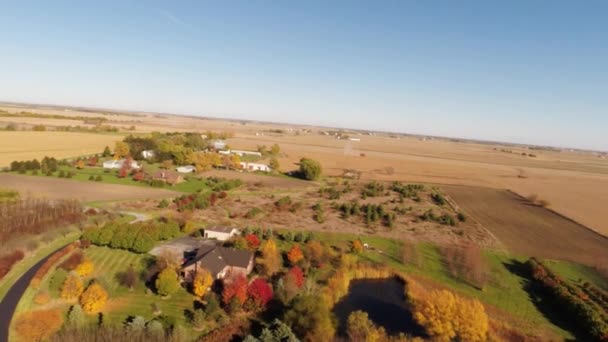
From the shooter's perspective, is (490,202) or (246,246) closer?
(246,246)

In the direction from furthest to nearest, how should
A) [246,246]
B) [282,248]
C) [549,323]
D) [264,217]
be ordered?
[264,217], [282,248], [246,246], [549,323]

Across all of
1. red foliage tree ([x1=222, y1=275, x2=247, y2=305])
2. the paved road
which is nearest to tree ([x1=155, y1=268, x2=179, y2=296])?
red foliage tree ([x1=222, y1=275, x2=247, y2=305])

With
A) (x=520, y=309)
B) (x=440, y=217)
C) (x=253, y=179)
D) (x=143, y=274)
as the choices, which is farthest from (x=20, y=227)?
(x=440, y=217)

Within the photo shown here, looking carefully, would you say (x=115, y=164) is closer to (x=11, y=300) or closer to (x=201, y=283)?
(x=11, y=300)

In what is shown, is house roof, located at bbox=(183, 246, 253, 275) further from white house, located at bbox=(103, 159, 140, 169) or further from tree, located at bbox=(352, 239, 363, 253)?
white house, located at bbox=(103, 159, 140, 169)

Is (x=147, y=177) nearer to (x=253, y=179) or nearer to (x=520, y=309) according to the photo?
(x=253, y=179)

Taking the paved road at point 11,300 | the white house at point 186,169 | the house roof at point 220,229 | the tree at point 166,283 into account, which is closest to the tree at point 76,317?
the paved road at point 11,300
